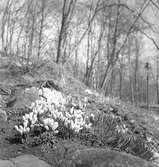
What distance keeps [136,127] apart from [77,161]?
380 cm

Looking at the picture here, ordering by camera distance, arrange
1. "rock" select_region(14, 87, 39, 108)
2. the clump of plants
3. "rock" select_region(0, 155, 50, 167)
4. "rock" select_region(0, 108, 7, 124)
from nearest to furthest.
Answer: "rock" select_region(0, 155, 50, 167), the clump of plants, "rock" select_region(0, 108, 7, 124), "rock" select_region(14, 87, 39, 108)

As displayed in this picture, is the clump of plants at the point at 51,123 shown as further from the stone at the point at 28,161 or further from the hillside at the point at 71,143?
the stone at the point at 28,161

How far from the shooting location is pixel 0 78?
720 centimetres

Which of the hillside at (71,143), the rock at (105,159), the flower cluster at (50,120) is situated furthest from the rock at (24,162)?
the flower cluster at (50,120)

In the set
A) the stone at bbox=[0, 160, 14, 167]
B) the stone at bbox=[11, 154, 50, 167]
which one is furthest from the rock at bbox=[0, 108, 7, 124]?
the stone at bbox=[0, 160, 14, 167]

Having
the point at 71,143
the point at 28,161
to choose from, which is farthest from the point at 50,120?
the point at 28,161

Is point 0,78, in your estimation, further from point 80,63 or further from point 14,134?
point 80,63

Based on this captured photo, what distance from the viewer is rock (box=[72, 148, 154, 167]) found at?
2.80m

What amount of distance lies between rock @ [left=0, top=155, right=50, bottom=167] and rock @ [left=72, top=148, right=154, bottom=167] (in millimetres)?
432

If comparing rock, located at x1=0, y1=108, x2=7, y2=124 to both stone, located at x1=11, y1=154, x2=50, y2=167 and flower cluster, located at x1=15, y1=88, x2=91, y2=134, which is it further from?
stone, located at x1=11, y1=154, x2=50, y2=167

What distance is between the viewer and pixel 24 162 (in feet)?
9.95

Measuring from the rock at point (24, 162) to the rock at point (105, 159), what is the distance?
0.43 m

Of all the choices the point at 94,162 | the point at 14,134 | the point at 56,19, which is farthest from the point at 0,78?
the point at 56,19

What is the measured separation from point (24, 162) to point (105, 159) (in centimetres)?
99
